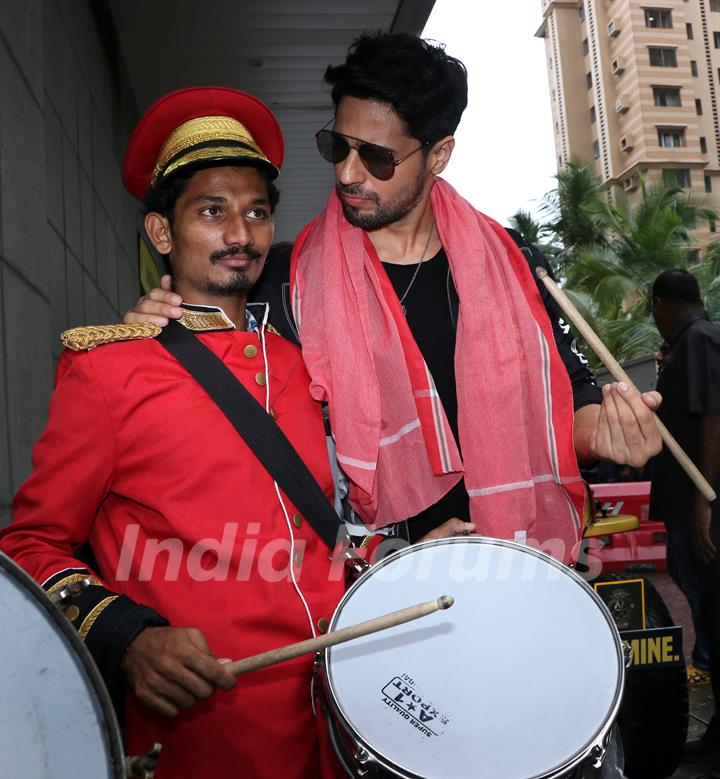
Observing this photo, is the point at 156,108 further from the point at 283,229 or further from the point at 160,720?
the point at 283,229

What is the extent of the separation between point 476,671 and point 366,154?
4.91ft

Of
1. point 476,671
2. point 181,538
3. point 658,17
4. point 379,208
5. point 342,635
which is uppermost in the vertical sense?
point 658,17

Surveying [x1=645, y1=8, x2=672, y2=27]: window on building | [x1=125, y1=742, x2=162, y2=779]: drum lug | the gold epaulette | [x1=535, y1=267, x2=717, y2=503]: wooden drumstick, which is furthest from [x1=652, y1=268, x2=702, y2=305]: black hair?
[x1=645, y1=8, x2=672, y2=27]: window on building

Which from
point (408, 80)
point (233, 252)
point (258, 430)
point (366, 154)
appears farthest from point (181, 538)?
point (408, 80)

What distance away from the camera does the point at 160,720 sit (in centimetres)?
180

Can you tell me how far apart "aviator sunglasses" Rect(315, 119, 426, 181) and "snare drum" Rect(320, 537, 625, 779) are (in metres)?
1.21

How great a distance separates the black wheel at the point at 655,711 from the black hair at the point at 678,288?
6.34 ft

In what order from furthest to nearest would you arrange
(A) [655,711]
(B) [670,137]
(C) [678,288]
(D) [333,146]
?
(B) [670,137]
(C) [678,288]
(A) [655,711]
(D) [333,146]

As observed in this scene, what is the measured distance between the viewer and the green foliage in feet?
75.5

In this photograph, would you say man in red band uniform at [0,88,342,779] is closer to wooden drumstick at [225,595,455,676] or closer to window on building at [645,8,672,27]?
wooden drumstick at [225,595,455,676]

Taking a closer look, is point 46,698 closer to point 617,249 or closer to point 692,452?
point 692,452

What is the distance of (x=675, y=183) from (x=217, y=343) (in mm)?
29230

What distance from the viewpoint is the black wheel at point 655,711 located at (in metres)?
3.39

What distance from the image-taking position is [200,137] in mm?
2170
